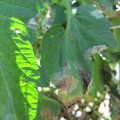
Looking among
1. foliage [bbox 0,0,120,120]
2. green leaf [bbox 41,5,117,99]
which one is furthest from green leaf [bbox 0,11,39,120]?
green leaf [bbox 41,5,117,99]

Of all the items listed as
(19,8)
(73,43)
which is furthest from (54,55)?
(19,8)

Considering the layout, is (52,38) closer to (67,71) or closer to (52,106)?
(67,71)

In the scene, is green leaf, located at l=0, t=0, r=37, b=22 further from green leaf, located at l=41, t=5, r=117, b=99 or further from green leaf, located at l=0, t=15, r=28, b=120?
green leaf, located at l=41, t=5, r=117, b=99

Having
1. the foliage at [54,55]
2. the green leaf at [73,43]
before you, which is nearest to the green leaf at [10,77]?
the foliage at [54,55]

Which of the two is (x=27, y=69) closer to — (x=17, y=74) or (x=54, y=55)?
(x=17, y=74)

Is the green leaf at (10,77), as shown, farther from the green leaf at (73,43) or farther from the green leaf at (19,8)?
the green leaf at (73,43)

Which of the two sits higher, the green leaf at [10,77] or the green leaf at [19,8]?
the green leaf at [19,8]

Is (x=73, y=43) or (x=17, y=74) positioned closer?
(x=17, y=74)

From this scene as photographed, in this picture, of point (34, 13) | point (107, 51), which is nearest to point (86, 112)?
point (107, 51)
